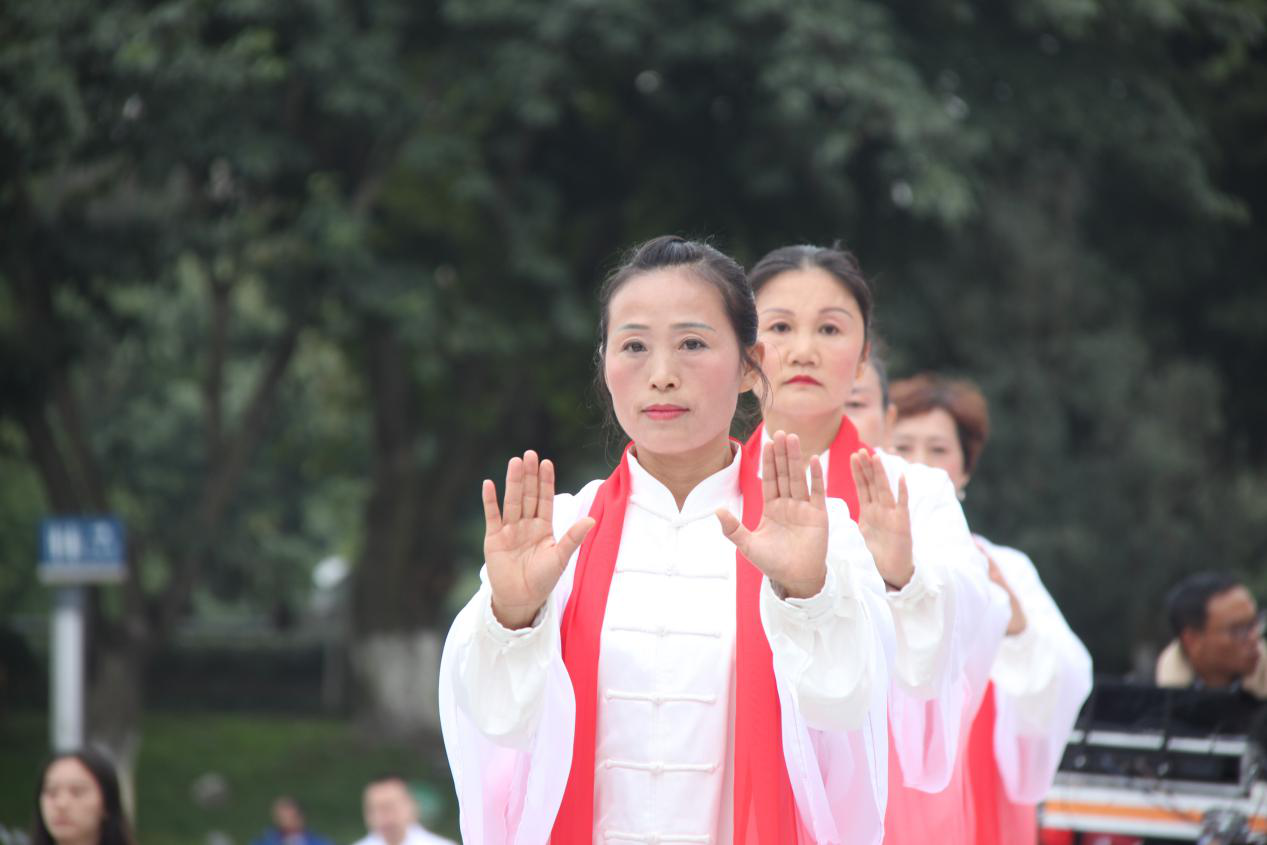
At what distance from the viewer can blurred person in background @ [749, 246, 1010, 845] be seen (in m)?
3.37

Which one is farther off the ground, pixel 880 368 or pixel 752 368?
pixel 880 368

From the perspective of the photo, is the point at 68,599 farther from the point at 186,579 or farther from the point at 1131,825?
the point at 1131,825

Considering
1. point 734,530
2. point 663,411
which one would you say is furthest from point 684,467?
point 734,530

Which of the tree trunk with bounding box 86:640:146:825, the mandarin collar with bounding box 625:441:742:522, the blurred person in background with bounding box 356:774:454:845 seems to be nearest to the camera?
the mandarin collar with bounding box 625:441:742:522

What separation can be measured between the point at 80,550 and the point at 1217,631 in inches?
248

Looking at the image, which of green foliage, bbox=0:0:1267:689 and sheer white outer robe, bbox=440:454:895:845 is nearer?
sheer white outer robe, bbox=440:454:895:845

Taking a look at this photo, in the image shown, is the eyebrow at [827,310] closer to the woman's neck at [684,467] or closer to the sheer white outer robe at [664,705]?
the woman's neck at [684,467]

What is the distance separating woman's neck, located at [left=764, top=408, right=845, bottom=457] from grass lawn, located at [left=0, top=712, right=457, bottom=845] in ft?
42.2

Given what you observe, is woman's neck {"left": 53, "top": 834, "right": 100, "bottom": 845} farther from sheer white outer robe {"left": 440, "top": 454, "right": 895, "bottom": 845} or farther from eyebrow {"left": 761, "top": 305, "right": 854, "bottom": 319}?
eyebrow {"left": 761, "top": 305, "right": 854, "bottom": 319}

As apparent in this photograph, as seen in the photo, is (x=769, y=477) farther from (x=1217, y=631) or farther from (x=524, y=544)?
(x=1217, y=631)

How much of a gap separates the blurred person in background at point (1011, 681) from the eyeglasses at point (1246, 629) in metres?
1.36

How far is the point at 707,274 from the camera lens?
3.13 meters

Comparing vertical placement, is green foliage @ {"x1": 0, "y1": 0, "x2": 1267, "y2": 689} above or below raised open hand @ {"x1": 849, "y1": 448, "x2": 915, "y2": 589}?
above

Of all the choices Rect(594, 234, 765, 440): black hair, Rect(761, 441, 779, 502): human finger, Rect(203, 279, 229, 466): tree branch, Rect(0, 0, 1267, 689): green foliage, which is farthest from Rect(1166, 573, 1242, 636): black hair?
Rect(203, 279, 229, 466): tree branch
